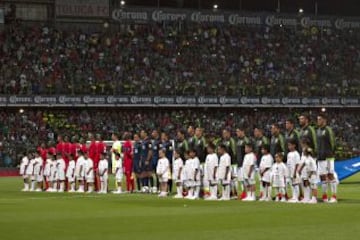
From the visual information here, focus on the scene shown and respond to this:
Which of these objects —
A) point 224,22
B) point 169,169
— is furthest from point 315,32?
point 169,169

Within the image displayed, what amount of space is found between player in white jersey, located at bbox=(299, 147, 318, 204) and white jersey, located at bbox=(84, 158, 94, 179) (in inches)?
422

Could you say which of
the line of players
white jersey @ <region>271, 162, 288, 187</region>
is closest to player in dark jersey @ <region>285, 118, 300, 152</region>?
the line of players

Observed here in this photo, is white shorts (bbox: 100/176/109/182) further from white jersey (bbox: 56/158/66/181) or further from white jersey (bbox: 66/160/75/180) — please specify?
white jersey (bbox: 56/158/66/181)

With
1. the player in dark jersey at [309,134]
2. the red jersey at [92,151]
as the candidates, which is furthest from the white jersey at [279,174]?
the red jersey at [92,151]

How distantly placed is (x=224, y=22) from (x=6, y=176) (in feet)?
77.5

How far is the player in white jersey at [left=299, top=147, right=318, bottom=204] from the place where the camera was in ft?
80.8

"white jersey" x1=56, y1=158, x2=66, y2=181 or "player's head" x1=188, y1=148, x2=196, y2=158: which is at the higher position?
"player's head" x1=188, y1=148, x2=196, y2=158

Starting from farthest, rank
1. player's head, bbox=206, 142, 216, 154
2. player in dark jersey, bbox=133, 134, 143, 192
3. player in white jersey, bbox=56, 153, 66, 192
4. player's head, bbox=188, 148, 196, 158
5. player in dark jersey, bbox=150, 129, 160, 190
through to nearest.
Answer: player in white jersey, bbox=56, 153, 66, 192 < player in dark jersey, bbox=133, 134, 143, 192 < player in dark jersey, bbox=150, 129, 160, 190 < player's head, bbox=188, 148, 196, 158 < player's head, bbox=206, 142, 216, 154

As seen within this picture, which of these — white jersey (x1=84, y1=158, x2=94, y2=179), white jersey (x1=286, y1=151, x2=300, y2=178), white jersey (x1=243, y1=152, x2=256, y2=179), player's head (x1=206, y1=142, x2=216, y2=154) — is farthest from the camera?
white jersey (x1=84, y1=158, x2=94, y2=179)

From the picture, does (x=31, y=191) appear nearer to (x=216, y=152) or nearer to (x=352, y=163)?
(x=216, y=152)

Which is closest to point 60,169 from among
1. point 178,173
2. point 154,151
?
point 154,151

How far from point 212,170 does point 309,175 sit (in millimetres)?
4050

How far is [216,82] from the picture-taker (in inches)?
2432

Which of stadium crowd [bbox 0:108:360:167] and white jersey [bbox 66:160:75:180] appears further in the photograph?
stadium crowd [bbox 0:108:360:167]
